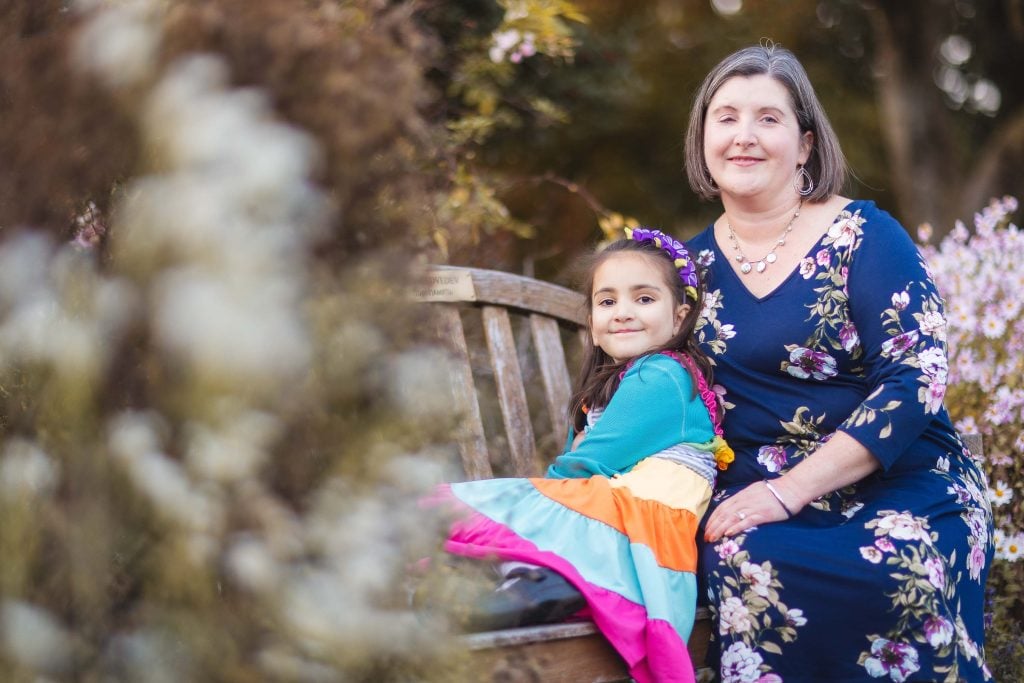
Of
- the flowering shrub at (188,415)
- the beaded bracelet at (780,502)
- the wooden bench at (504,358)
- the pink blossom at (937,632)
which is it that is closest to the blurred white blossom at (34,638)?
the flowering shrub at (188,415)

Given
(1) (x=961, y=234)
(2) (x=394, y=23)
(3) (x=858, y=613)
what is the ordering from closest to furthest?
(2) (x=394, y=23) < (3) (x=858, y=613) < (1) (x=961, y=234)

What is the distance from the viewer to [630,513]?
2.21 m

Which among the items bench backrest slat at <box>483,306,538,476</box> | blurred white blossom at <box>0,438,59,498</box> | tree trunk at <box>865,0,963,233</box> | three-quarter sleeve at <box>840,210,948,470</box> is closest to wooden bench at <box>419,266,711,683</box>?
bench backrest slat at <box>483,306,538,476</box>

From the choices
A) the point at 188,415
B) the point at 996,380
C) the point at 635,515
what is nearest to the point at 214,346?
the point at 188,415

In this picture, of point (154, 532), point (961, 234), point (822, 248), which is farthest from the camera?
point (961, 234)

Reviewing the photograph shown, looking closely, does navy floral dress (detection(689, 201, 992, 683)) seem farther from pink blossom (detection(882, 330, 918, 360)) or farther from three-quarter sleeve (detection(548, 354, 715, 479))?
three-quarter sleeve (detection(548, 354, 715, 479))

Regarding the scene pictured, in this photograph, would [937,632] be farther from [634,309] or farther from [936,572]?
[634,309]

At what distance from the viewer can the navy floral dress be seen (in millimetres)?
2186

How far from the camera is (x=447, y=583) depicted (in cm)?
134

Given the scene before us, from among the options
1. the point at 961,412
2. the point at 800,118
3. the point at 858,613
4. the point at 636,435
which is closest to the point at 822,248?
the point at 800,118

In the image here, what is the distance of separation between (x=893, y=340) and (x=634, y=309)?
0.58 metres

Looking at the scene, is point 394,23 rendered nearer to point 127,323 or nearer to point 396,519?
point 127,323

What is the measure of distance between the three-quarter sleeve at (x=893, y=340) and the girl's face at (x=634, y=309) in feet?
1.36

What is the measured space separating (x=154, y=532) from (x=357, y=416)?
0.24 m
